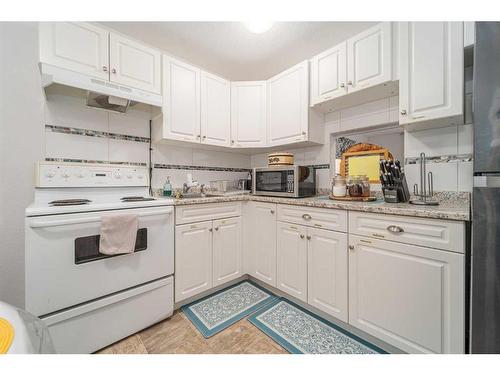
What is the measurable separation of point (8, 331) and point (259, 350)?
121 centimetres

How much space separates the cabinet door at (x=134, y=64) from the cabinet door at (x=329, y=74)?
139cm

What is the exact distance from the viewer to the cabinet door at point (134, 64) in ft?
5.22

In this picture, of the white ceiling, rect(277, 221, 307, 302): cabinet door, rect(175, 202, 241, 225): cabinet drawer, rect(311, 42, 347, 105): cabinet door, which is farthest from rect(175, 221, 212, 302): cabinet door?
the white ceiling

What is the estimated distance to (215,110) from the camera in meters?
2.20

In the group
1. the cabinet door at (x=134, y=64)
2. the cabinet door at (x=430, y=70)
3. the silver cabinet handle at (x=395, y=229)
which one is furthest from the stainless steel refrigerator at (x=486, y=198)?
the cabinet door at (x=134, y=64)

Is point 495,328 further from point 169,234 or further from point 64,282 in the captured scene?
point 64,282

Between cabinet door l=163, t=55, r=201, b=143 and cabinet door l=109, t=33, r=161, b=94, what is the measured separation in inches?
3.4

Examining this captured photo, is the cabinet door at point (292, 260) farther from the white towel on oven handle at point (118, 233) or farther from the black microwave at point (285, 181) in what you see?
the white towel on oven handle at point (118, 233)

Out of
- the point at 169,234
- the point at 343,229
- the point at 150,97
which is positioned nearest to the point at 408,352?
the point at 343,229

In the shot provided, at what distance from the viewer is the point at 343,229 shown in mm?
1393

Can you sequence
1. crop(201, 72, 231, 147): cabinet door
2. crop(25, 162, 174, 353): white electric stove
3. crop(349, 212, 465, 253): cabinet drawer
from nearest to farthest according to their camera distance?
crop(349, 212, 465, 253): cabinet drawer
crop(25, 162, 174, 353): white electric stove
crop(201, 72, 231, 147): cabinet door

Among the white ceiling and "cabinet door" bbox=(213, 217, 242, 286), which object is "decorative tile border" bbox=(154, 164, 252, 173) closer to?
"cabinet door" bbox=(213, 217, 242, 286)

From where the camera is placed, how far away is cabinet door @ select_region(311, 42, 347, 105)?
5.63ft

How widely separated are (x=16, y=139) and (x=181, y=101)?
3.96ft
